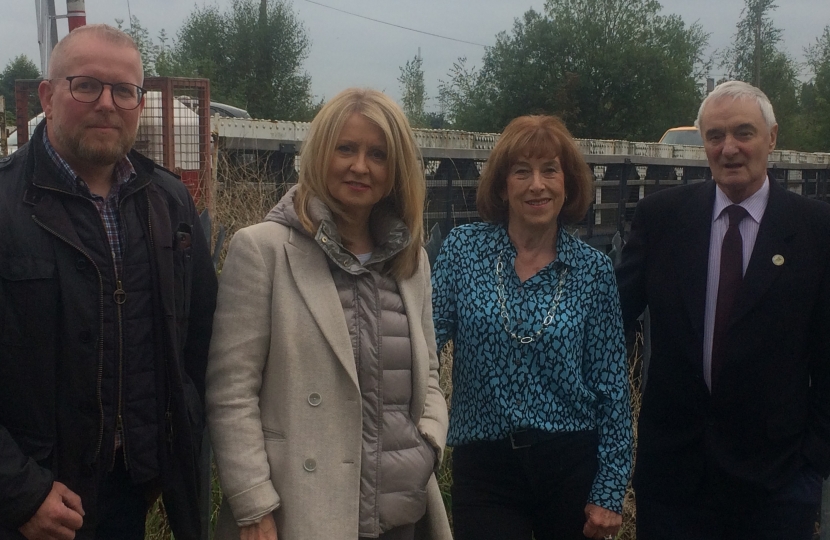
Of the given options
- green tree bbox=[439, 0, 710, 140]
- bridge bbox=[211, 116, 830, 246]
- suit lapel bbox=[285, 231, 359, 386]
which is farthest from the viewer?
green tree bbox=[439, 0, 710, 140]

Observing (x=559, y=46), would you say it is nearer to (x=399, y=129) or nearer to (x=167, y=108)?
(x=167, y=108)

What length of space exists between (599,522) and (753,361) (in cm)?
69

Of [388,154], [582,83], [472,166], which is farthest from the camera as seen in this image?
[582,83]

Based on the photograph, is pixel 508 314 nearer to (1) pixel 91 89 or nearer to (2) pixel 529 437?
(2) pixel 529 437

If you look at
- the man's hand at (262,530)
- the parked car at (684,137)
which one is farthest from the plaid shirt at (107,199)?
the parked car at (684,137)

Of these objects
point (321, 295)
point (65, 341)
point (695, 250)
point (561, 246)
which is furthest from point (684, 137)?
point (65, 341)

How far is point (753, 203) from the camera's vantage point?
9.30ft

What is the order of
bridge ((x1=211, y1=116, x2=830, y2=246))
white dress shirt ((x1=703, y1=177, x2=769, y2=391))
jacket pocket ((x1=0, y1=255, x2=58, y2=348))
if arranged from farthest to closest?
1. bridge ((x1=211, y1=116, x2=830, y2=246))
2. white dress shirt ((x1=703, y1=177, x2=769, y2=391))
3. jacket pocket ((x1=0, y1=255, x2=58, y2=348))

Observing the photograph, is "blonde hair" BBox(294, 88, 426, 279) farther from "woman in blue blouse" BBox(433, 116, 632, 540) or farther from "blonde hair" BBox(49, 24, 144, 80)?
"blonde hair" BBox(49, 24, 144, 80)

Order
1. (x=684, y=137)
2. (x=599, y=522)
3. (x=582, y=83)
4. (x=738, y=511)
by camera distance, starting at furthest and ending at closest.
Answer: (x=582, y=83), (x=684, y=137), (x=738, y=511), (x=599, y=522)

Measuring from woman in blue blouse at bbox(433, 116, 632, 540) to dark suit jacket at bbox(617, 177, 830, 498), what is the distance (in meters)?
0.20

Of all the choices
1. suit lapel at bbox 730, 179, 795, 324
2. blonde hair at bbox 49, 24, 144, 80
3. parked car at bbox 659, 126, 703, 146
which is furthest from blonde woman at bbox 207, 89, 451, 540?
parked car at bbox 659, 126, 703, 146

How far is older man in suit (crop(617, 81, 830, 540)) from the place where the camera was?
2697 millimetres

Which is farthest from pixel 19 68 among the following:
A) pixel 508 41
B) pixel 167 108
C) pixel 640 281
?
pixel 640 281
